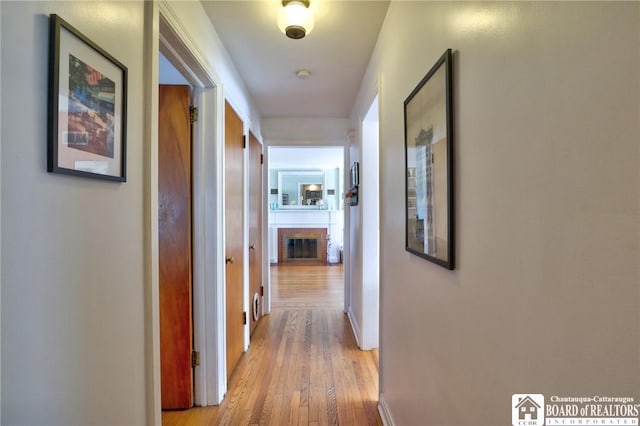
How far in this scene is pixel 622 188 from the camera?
44 centimetres

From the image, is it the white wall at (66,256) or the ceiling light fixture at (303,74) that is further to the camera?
→ the ceiling light fixture at (303,74)

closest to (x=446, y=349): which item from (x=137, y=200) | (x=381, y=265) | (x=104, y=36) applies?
(x=381, y=265)

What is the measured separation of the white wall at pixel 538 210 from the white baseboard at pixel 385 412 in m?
0.66

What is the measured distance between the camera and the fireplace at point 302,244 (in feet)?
23.2

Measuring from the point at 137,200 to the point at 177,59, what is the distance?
0.89 metres

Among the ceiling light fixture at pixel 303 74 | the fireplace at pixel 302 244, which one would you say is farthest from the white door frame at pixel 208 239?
the fireplace at pixel 302 244

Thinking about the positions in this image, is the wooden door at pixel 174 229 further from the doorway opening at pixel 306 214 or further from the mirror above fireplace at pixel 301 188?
the mirror above fireplace at pixel 301 188

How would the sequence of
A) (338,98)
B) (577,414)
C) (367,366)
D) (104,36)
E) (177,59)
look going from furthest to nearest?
(338,98), (367,366), (177,59), (104,36), (577,414)

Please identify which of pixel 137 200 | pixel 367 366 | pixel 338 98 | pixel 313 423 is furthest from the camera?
pixel 338 98

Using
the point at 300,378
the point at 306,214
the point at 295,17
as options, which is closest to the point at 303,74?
the point at 295,17

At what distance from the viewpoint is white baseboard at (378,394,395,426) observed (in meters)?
1.68

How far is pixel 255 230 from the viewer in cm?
327

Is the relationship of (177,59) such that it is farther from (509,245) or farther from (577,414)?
(577,414)

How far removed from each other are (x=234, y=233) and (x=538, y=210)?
6.89 feet
